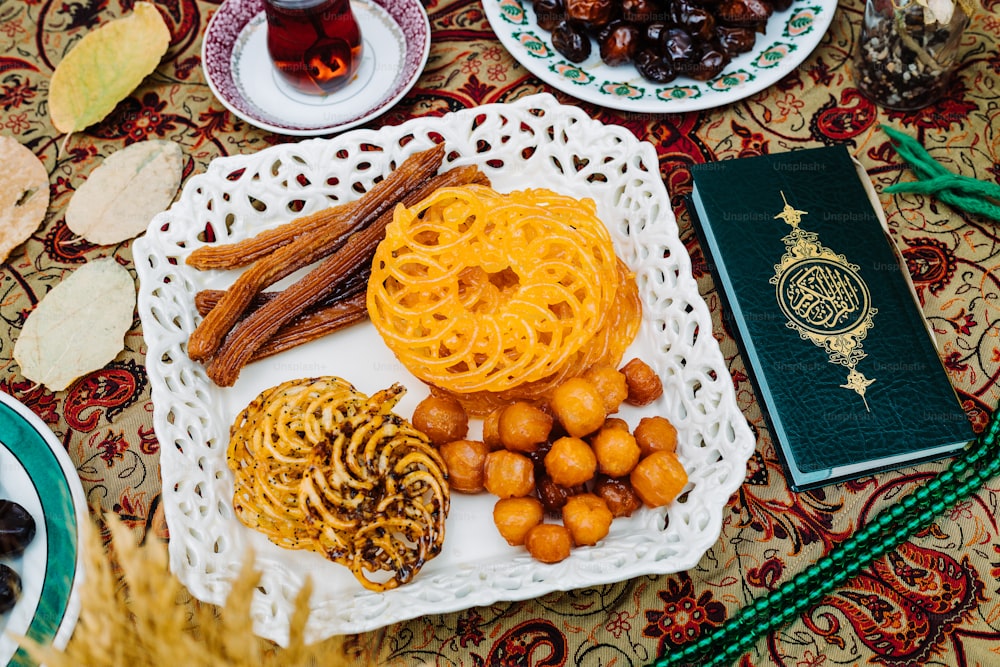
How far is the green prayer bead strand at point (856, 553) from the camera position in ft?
3.61

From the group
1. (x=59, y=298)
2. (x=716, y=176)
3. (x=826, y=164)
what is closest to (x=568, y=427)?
(x=716, y=176)

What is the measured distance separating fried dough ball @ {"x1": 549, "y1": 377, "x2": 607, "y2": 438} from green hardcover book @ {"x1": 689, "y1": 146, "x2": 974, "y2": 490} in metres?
0.30

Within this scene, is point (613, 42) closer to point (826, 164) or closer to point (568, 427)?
point (826, 164)

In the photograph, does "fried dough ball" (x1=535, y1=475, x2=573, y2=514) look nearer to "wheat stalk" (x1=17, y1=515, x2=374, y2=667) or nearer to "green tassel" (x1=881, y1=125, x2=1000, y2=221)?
"wheat stalk" (x1=17, y1=515, x2=374, y2=667)

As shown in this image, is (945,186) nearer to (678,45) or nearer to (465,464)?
(678,45)

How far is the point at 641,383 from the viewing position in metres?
1.18

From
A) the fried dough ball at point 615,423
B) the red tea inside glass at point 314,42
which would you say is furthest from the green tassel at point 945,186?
the red tea inside glass at point 314,42

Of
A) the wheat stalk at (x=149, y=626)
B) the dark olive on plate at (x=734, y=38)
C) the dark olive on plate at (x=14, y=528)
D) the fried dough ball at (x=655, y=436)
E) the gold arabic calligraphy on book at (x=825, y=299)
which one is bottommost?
the dark olive on plate at (x=14, y=528)

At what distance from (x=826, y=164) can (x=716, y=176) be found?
203 mm

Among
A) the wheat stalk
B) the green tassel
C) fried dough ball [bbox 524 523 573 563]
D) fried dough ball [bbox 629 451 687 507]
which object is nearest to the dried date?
the green tassel

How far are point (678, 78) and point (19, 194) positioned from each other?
1.29 m

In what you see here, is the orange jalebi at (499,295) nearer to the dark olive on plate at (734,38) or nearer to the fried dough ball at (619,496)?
the fried dough ball at (619,496)

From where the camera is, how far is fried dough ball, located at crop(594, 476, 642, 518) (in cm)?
111

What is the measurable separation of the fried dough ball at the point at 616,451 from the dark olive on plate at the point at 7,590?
0.82 metres
